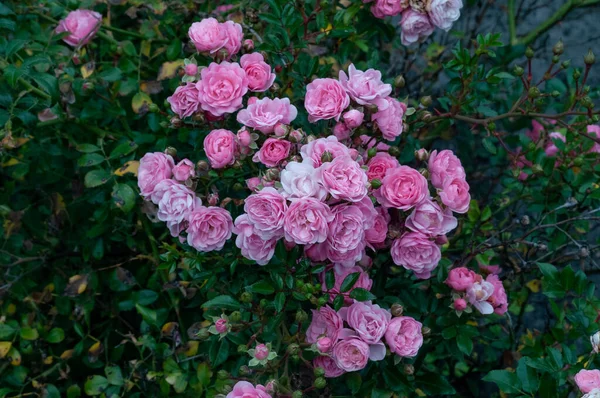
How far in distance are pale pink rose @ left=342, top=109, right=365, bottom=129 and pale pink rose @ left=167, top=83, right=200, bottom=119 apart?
316mm

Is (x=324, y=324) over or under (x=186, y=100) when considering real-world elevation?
under

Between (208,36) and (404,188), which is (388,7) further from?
(404,188)

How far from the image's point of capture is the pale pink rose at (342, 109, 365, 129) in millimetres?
1474

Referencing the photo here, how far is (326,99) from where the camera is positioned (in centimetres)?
150

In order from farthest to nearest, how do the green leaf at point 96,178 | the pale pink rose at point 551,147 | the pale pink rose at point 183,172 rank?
the pale pink rose at point 551,147 → the green leaf at point 96,178 → the pale pink rose at point 183,172

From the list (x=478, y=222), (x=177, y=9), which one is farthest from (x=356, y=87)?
(x=177, y=9)

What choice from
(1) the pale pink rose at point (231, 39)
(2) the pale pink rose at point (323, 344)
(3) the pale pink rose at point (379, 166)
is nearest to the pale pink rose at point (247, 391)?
(2) the pale pink rose at point (323, 344)

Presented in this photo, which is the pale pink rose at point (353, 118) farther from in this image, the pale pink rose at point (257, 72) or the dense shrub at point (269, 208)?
the pale pink rose at point (257, 72)

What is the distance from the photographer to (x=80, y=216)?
7.23 ft

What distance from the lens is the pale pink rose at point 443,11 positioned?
Answer: 68.4 inches

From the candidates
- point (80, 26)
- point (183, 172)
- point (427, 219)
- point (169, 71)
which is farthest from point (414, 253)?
point (80, 26)

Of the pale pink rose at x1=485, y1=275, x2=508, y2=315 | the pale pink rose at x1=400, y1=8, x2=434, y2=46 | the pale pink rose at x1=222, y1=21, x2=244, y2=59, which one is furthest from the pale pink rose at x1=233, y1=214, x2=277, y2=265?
the pale pink rose at x1=400, y1=8, x2=434, y2=46

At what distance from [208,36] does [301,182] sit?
18.3 inches

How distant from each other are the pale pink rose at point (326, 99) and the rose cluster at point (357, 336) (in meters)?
0.39
